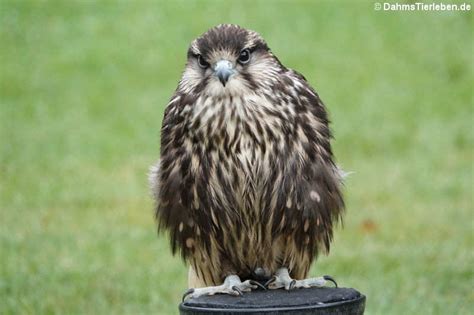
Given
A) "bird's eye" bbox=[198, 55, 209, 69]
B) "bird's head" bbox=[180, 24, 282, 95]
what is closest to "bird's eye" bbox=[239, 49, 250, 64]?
"bird's head" bbox=[180, 24, 282, 95]

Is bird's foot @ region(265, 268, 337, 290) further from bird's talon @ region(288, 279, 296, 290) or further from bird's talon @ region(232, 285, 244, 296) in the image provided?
bird's talon @ region(232, 285, 244, 296)

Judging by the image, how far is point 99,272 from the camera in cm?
723

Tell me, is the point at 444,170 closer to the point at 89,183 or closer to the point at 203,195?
the point at 89,183

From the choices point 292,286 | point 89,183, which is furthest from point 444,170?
point 292,286

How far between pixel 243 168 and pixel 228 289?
1.57 feet

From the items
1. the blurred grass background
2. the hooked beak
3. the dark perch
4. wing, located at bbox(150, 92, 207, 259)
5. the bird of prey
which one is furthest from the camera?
the blurred grass background

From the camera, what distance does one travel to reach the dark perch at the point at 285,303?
3857 millimetres

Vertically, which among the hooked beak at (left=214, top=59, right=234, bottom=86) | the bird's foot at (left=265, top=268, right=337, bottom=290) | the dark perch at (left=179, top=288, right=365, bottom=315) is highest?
the hooked beak at (left=214, top=59, right=234, bottom=86)

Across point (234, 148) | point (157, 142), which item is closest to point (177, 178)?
point (234, 148)

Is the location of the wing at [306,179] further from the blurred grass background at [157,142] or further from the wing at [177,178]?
the blurred grass background at [157,142]

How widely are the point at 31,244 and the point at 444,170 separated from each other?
12.5 feet

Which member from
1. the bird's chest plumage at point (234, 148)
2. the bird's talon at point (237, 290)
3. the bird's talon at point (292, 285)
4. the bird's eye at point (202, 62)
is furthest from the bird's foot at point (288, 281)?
the bird's eye at point (202, 62)

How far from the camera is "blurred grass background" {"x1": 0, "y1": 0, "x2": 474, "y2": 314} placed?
704 cm

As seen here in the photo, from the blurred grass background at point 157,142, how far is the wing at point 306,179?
2042 millimetres
